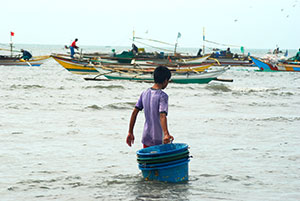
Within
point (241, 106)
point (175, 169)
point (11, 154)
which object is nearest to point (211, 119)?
point (241, 106)

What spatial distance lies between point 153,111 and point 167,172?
71 centimetres

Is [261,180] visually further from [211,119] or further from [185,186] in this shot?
[211,119]

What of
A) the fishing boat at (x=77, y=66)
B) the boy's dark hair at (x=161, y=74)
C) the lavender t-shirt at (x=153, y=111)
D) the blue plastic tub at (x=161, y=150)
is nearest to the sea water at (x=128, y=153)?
the blue plastic tub at (x=161, y=150)

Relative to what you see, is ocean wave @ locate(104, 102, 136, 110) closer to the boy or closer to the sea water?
the sea water

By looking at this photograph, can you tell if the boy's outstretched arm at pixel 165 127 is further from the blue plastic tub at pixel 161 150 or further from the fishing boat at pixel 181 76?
the fishing boat at pixel 181 76

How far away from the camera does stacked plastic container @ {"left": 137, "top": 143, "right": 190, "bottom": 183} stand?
512 centimetres

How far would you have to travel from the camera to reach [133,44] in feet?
95.7

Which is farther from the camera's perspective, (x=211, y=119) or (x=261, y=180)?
(x=211, y=119)

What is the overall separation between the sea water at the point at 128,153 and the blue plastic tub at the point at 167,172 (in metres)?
0.09

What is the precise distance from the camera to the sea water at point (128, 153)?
550 cm

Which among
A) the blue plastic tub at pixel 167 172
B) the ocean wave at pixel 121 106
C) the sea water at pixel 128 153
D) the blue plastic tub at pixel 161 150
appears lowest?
the ocean wave at pixel 121 106

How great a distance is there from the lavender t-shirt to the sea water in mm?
552

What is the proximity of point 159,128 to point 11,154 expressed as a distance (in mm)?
3162

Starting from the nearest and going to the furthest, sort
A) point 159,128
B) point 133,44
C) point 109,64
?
point 159,128 < point 109,64 < point 133,44
